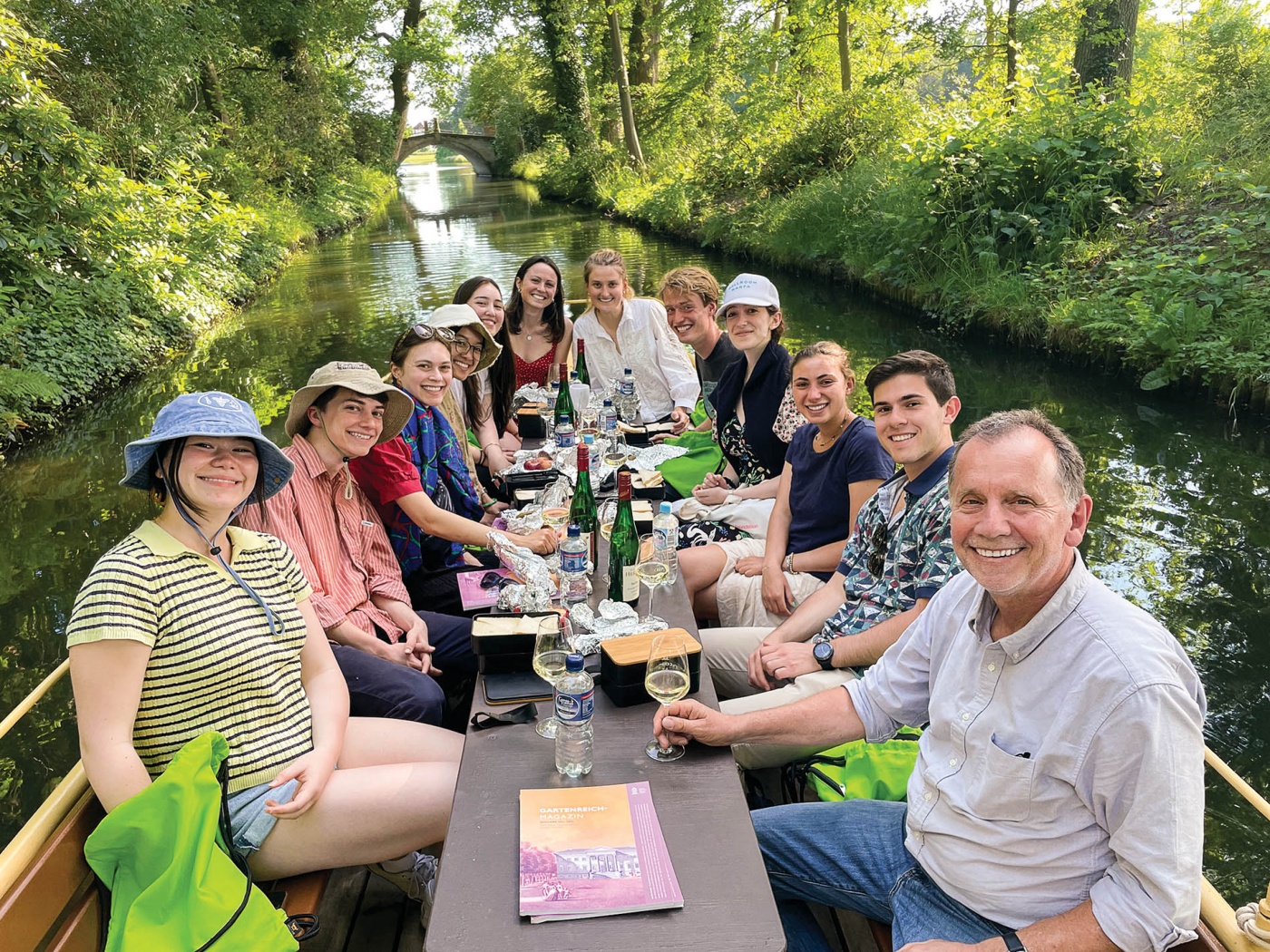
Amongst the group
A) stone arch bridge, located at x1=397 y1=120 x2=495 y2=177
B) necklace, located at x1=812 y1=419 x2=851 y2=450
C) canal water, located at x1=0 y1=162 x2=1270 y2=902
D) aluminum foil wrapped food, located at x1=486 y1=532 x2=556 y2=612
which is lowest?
canal water, located at x1=0 y1=162 x2=1270 y2=902

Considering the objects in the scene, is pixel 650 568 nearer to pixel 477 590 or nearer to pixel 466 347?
pixel 477 590

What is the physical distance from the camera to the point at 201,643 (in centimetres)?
194

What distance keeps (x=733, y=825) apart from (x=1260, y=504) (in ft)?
18.5

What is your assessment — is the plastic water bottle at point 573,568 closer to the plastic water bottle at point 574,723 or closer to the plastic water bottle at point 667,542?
the plastic water bottle at point 667,542

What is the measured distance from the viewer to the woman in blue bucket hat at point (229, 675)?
179 cm

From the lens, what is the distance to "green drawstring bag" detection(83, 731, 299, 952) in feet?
5.17

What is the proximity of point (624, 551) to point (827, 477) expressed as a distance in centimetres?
87

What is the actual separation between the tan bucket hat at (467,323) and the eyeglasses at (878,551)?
2208 mm

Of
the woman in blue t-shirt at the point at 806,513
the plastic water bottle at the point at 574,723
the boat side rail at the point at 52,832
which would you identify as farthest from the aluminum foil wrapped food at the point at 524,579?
the boat side rail at the point at 52,832

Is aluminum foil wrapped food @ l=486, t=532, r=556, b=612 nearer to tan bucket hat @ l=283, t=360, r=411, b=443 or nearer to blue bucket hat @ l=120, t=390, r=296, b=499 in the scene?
tan bucket hat @ l=283, t=360, r=411, b=443

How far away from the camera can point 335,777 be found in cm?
208

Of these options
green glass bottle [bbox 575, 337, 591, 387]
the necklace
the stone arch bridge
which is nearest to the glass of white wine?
the necklace

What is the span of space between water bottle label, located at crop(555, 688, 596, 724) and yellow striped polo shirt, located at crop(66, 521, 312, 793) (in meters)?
0.75

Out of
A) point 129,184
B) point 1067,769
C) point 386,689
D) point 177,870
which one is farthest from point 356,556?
point 129,184
